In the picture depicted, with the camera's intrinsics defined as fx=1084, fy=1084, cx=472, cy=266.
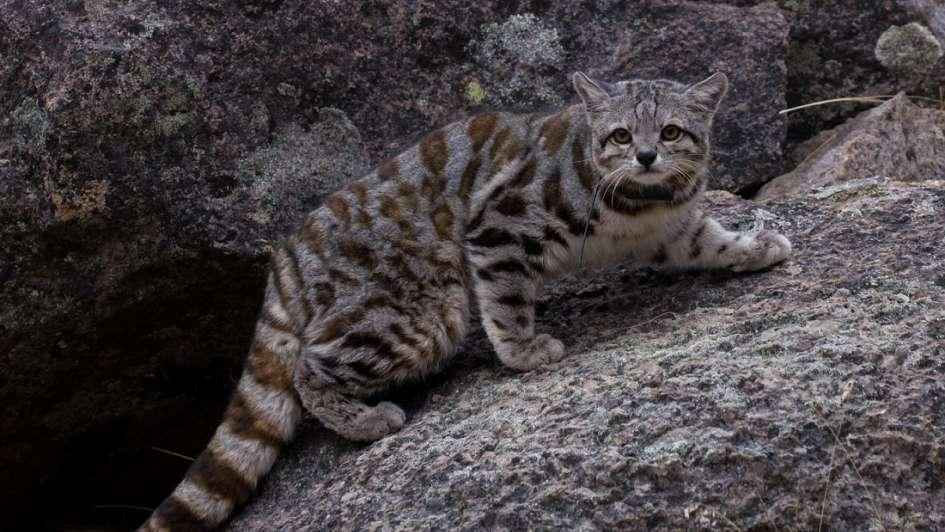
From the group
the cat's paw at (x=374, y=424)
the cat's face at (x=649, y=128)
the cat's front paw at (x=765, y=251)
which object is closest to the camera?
the cat's paw at (x=374, y=424)

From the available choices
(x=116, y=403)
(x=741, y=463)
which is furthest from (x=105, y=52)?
(x=741, y=463)

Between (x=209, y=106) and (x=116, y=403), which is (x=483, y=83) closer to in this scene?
(x=209, y=106)

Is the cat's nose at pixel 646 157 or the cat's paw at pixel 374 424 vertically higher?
the cat's nose at pixel 646 157

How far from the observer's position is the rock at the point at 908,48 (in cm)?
637

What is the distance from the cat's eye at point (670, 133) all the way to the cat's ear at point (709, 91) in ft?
0.61

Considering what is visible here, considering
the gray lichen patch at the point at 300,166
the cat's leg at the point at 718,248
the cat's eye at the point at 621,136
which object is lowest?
the cat's leg at the point at 718,248

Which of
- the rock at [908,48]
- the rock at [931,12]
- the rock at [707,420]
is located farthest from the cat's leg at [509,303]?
the rock at [931,12]

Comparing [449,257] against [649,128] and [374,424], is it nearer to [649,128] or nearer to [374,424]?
[374,424]

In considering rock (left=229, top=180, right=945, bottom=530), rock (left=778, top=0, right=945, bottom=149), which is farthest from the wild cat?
rock (left=778, top=0, right=945, bottom=149)

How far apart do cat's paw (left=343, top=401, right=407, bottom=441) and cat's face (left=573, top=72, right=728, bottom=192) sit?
1.32 metres

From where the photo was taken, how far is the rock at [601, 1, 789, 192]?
592 centimetres

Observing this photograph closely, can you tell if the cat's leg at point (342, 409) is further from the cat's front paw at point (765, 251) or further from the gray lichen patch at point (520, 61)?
the gray lichen patch at point (520, 61)

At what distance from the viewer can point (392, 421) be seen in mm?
4402

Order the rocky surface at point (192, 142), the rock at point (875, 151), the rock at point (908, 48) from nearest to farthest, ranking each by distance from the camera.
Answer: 1. the rocky surface at point (192, 142)
2. the rock at point (875, 151)
3. the rock at point (908, 48)
